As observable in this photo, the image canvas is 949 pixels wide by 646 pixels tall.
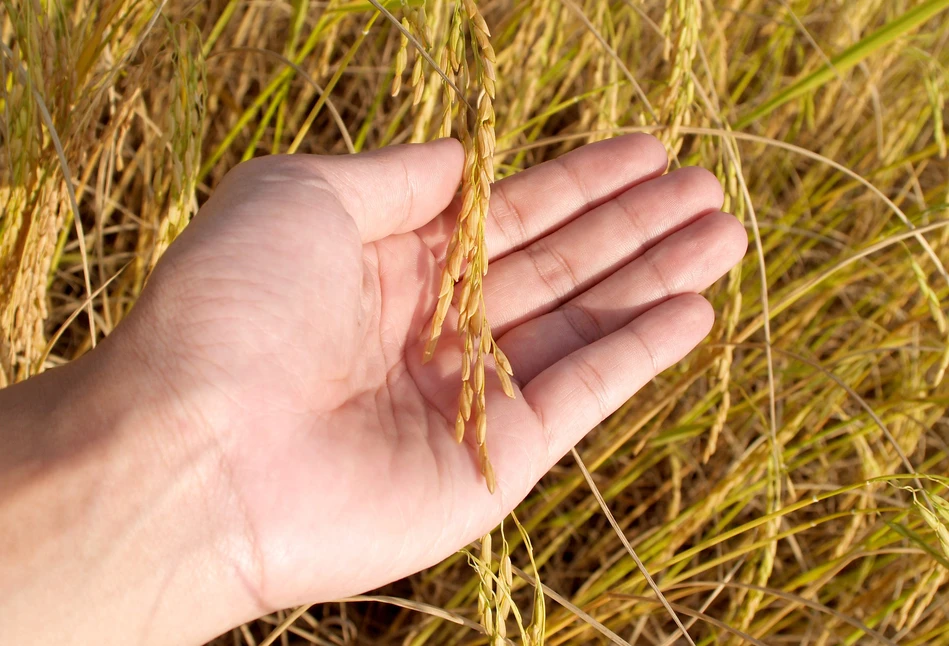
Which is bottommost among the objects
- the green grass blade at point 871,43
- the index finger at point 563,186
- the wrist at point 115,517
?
the wrist at point 115,517

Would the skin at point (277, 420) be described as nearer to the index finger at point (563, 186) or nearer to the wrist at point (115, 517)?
the wrist at point (115, 517)

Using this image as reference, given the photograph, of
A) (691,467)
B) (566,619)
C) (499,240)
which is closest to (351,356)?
(499,240)

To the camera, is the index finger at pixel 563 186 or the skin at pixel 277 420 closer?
the skin at pixel 277 420

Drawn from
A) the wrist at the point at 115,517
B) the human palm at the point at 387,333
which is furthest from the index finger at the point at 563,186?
the wrist at the point at 115,517

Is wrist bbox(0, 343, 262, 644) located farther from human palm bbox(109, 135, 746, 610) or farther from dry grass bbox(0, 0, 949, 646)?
dry grass bbox(0, 0, 949, 646)

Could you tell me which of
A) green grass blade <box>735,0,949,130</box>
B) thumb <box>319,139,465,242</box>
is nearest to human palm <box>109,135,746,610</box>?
thumb <box>319,139,465,242</box>

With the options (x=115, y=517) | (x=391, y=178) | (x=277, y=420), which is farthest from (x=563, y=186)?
(x=115, y=517)

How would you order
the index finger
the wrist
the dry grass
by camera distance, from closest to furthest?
the wrist < the dry grass < the index finger
